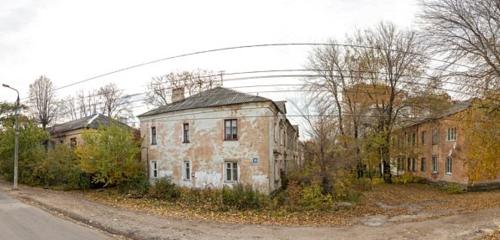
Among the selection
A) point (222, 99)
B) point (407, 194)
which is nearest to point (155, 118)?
point (222, 99)

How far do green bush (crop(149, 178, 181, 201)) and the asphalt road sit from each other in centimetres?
770

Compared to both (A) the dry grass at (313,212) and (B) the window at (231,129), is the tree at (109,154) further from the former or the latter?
(B) the window at (231,129)

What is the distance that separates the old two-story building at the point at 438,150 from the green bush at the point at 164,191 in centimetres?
1982

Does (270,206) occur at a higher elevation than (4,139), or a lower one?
lower

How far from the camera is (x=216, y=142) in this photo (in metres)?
25.5

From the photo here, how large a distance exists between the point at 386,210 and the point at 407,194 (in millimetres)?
9647

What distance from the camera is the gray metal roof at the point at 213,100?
2456cm

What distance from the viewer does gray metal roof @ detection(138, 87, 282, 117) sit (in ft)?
80.6

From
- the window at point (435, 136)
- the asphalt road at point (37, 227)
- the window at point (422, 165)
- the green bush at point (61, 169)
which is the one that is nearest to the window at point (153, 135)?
the green bush at point (61, 169)

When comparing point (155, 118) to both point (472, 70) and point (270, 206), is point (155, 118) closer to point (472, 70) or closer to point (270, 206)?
point (270, 206)

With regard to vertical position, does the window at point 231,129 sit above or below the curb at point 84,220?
above

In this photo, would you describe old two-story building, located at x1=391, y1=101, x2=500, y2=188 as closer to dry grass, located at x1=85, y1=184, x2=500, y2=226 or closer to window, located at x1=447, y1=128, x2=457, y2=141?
window, located at x1=447, y1=128, x2=457, y2=141

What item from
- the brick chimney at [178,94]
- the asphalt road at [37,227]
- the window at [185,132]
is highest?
the brick chimney at [178,94]

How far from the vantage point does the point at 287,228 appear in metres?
15.9
